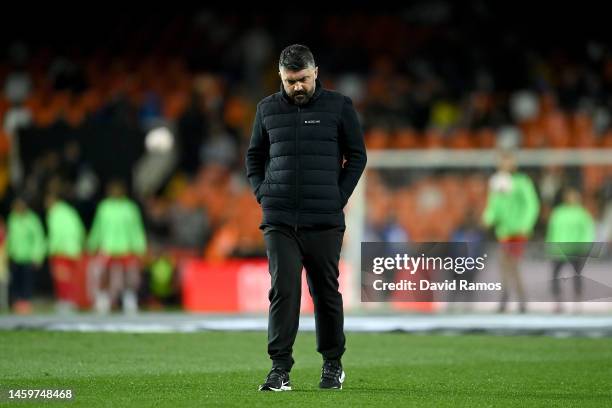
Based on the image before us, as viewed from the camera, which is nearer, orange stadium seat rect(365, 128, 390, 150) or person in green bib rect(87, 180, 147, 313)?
person in green bib rect(87, 180, 147, 313)

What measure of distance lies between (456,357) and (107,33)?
1838cm

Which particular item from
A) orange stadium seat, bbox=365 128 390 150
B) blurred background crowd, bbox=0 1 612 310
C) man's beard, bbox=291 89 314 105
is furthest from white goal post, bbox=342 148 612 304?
man's beard, bbox=291 89 314 105

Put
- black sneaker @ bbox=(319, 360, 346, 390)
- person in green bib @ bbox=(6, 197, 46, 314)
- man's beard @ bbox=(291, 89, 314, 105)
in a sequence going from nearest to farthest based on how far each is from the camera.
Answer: man's beard @ bbox=(291, 89, 314, 105), black sneaker @ bbox=(319, 360, 346, 390), person in green bib @ bbox=(6, 197, 46, 314)

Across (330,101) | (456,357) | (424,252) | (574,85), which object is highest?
(574,85)

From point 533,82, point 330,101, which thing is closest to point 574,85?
point 533,82

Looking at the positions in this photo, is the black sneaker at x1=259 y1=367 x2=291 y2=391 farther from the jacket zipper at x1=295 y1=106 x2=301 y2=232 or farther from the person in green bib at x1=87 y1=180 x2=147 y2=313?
the person in green bib at x1=87 y1=180 x2=147 y2=313

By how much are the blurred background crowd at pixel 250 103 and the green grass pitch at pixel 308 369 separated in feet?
19.2

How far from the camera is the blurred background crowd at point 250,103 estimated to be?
20.6 metres

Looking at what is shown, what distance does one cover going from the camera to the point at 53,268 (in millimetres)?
21297

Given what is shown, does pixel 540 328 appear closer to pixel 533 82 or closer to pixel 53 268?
pixel 53 268

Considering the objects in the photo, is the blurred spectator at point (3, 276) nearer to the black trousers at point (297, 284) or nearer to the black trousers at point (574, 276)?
the black trousers at point (574, 276)

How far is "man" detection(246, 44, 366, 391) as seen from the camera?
871 cm

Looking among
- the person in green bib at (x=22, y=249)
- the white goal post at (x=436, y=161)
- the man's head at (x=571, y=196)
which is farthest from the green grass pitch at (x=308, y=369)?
the person in green bib at (x=22, y=249)

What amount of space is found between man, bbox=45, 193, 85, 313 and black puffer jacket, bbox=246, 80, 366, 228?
12.3 meters
